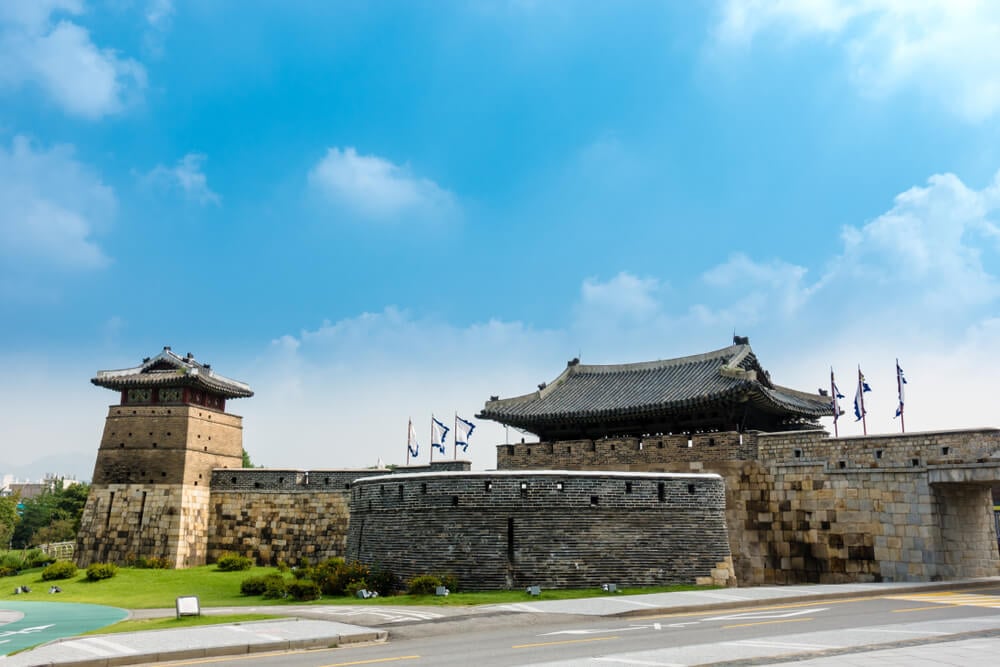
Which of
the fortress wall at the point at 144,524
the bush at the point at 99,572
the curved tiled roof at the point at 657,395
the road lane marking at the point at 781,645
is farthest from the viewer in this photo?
the fortress wall at the point at 144,524

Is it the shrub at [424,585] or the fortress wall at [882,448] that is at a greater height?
the fortress wall at [882,448]

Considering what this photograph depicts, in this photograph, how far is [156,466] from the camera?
110 feet

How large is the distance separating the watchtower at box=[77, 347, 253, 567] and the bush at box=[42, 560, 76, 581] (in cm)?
201

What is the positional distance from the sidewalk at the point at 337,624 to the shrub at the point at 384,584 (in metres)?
2.61

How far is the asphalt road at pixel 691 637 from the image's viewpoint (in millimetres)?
10266

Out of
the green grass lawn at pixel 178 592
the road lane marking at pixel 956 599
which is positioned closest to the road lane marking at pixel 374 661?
the green grass lawn at pixel 178 592

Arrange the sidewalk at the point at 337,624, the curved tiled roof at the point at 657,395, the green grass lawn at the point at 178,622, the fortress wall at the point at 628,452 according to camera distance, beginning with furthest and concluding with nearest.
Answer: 1. the curved tiled roof at the point at 657,395
2. the fortress wall at the point at 628,452
3. the green grass lawn at the point at 178,622
4. the sidewalk at the point at 337,624

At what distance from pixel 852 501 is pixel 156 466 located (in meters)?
28.7

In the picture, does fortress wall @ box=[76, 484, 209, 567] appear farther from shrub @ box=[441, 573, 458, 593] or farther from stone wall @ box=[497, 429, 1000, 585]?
stone wall @ box=[497, 429, 1000, 585]

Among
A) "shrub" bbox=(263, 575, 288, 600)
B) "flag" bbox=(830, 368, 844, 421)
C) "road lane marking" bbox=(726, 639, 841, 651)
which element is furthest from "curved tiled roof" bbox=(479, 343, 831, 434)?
"road lane marking" bbox=(726, 639, 841, 651)

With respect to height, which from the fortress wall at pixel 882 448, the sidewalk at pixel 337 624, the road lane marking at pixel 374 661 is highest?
the fortress wall at pixel 882 448

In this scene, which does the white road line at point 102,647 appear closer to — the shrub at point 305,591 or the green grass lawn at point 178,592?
the green grass lawn at point 178,592

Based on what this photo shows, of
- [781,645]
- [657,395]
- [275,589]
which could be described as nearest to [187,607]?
[275,589]

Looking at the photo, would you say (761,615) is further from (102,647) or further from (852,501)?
(102,647)
